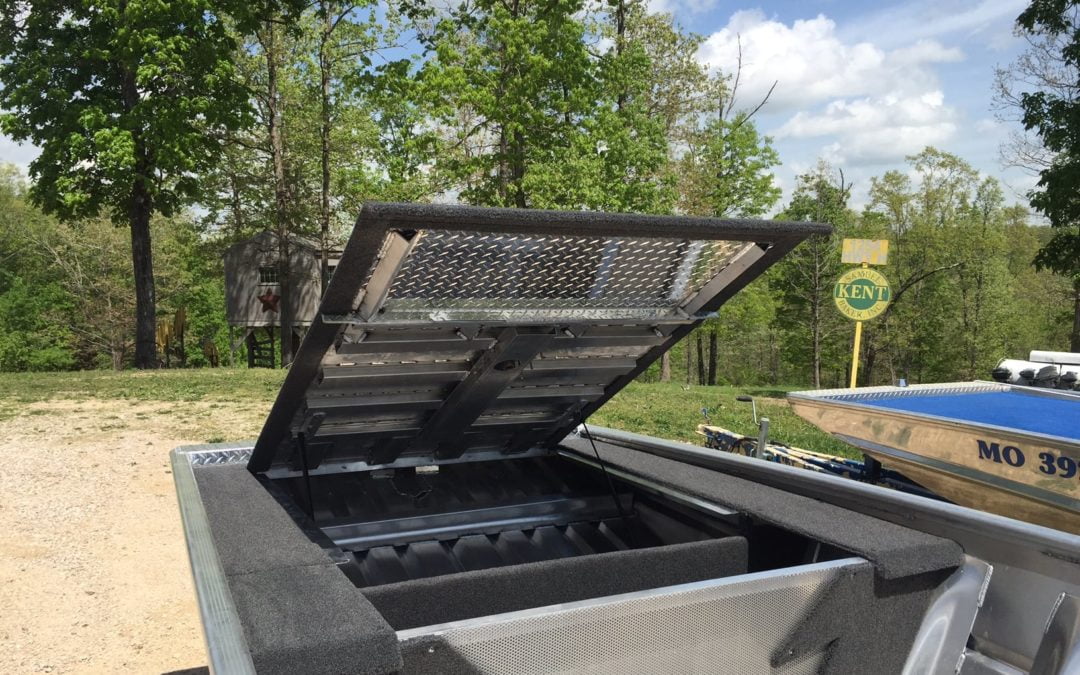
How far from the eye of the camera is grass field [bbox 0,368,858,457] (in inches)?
470

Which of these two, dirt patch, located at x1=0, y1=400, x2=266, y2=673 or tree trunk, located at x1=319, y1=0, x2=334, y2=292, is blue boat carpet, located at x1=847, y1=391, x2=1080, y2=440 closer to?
dirt patch, located at x1=0, y1=400, x2=266, y2=673

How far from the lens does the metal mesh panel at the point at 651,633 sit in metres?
1.52

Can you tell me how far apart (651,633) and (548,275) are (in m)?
0.98

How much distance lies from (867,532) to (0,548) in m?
6.77

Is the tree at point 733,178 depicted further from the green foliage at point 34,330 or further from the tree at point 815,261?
the green foliage at point 34,330

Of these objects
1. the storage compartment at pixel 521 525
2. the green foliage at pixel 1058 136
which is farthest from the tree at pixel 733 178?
the storage compartment at pixel 521 525

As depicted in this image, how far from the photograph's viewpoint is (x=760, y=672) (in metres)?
1.88

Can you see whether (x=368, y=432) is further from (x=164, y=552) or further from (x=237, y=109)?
(x=237, y=109)

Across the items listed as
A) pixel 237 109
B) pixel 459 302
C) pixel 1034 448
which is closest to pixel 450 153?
pixel 237 109

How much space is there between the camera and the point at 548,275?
2189 millimetres

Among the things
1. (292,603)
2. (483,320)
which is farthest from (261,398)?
(292,603)

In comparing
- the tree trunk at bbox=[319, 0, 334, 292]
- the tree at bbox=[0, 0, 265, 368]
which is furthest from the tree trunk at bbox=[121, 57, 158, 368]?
the tree trunk at bbox=[319, 0, 334, 292]

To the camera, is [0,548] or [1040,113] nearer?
[0,548]

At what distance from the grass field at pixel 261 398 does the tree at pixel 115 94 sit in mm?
5911
